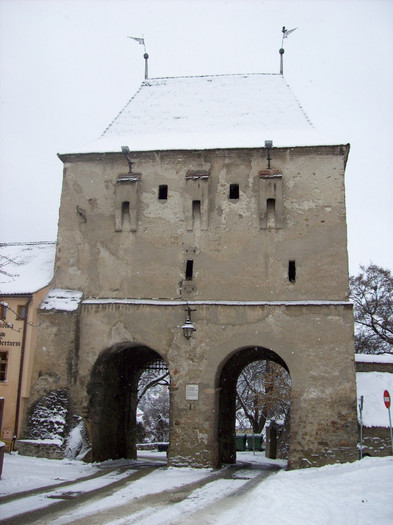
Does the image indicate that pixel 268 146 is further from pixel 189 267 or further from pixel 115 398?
pixel 115 398

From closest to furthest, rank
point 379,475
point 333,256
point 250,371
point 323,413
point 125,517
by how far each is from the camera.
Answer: point 125,517 → point 379,475 → point 323,413 → point 333,256 → point 250,371

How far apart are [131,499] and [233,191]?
1010 cm

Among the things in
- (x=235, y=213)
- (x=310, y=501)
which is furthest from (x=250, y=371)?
(x=310, y=501)

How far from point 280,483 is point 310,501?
255cm

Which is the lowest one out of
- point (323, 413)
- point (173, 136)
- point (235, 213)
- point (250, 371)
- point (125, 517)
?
point (125, 517)

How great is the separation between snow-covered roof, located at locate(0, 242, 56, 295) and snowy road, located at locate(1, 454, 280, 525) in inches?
252

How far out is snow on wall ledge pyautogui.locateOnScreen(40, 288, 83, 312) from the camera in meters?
17.6

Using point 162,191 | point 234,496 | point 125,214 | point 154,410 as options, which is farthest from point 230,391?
point 154,410

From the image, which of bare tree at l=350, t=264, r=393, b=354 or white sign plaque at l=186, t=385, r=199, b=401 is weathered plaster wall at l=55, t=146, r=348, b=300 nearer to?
white sign plaque at l=186, t=385, r=199, b=401

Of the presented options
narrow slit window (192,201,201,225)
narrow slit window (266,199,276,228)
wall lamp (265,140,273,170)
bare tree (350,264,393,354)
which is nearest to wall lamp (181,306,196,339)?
narrow slit window (192,201,201,225)

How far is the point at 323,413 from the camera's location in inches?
636

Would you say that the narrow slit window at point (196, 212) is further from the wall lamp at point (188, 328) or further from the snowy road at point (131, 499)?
the snowy road at point (131, 499)

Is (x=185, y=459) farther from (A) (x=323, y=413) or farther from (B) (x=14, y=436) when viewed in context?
(B) (x=14, y=436)

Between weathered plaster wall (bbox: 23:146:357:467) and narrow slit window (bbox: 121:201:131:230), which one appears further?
narrow slit window (bbox: 121:201:131:230)
